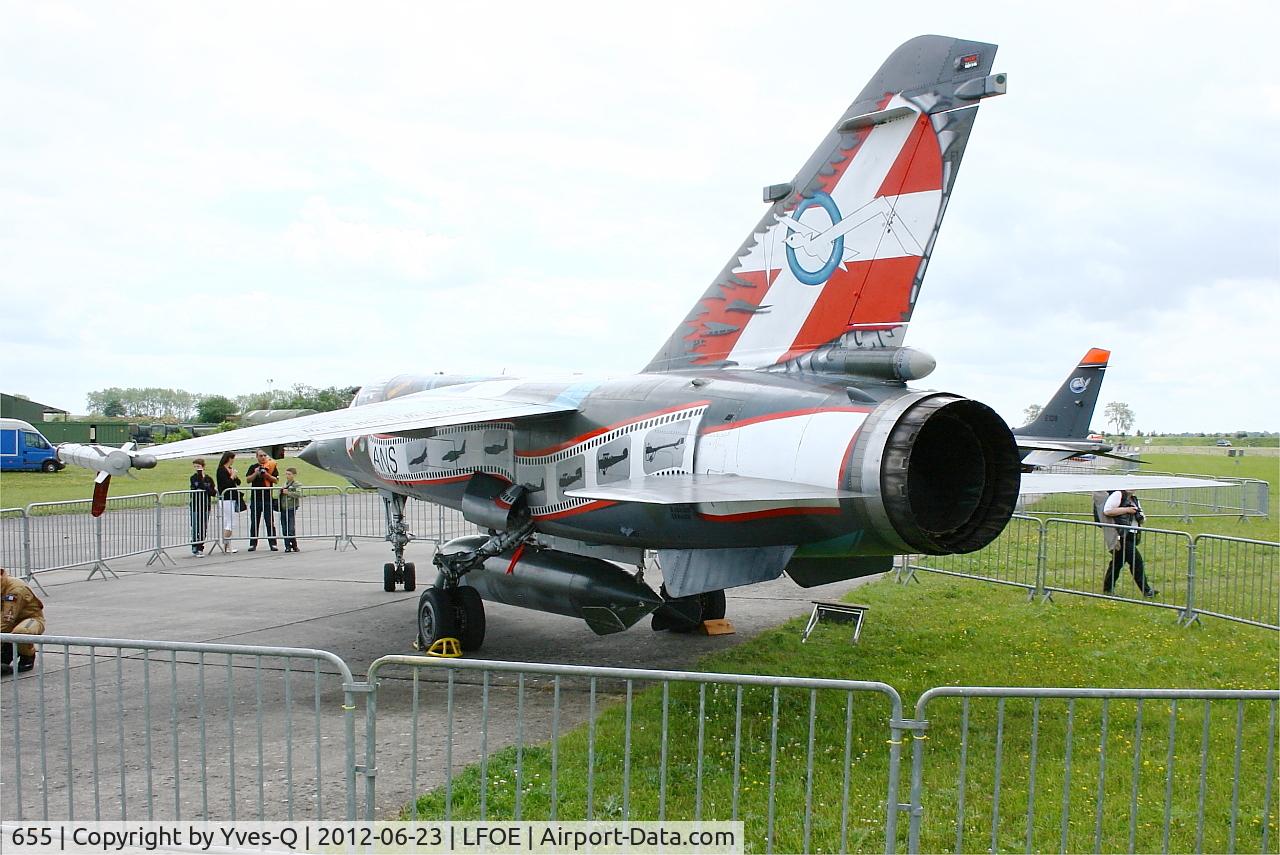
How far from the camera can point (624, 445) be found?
730cm

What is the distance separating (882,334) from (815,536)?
160 cm

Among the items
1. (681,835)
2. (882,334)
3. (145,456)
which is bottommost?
(681,835)

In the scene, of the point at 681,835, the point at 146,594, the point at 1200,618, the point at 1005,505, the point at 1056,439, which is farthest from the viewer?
the point at 1056,439

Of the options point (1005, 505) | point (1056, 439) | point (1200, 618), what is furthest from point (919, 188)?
point (1056, 439)

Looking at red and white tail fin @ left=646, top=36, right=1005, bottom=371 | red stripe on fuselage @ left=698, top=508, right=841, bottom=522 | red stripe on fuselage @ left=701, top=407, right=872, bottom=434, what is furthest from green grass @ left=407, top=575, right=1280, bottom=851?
red and white tail fin @ left=646, top=36, right=1005, bottom=371

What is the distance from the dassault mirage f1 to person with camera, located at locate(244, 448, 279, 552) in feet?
28.8

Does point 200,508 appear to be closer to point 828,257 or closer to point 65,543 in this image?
point 65,543

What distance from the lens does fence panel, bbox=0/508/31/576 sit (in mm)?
12484

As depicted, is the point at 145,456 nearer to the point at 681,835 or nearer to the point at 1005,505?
the point at 681,835

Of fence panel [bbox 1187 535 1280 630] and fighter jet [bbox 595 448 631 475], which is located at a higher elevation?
fighter jet [bbox 595 448 631 475]

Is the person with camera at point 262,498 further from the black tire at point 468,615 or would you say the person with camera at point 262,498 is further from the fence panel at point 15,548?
the black tire at point 468,615

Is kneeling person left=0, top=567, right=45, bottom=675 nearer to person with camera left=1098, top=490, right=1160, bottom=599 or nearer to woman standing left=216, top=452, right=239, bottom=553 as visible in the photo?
woman standing left=216, top=452, right=239, bottom=553

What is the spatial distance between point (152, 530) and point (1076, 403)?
69.9 ft

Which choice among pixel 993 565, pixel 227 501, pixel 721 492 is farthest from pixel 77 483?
pixel 721 492
